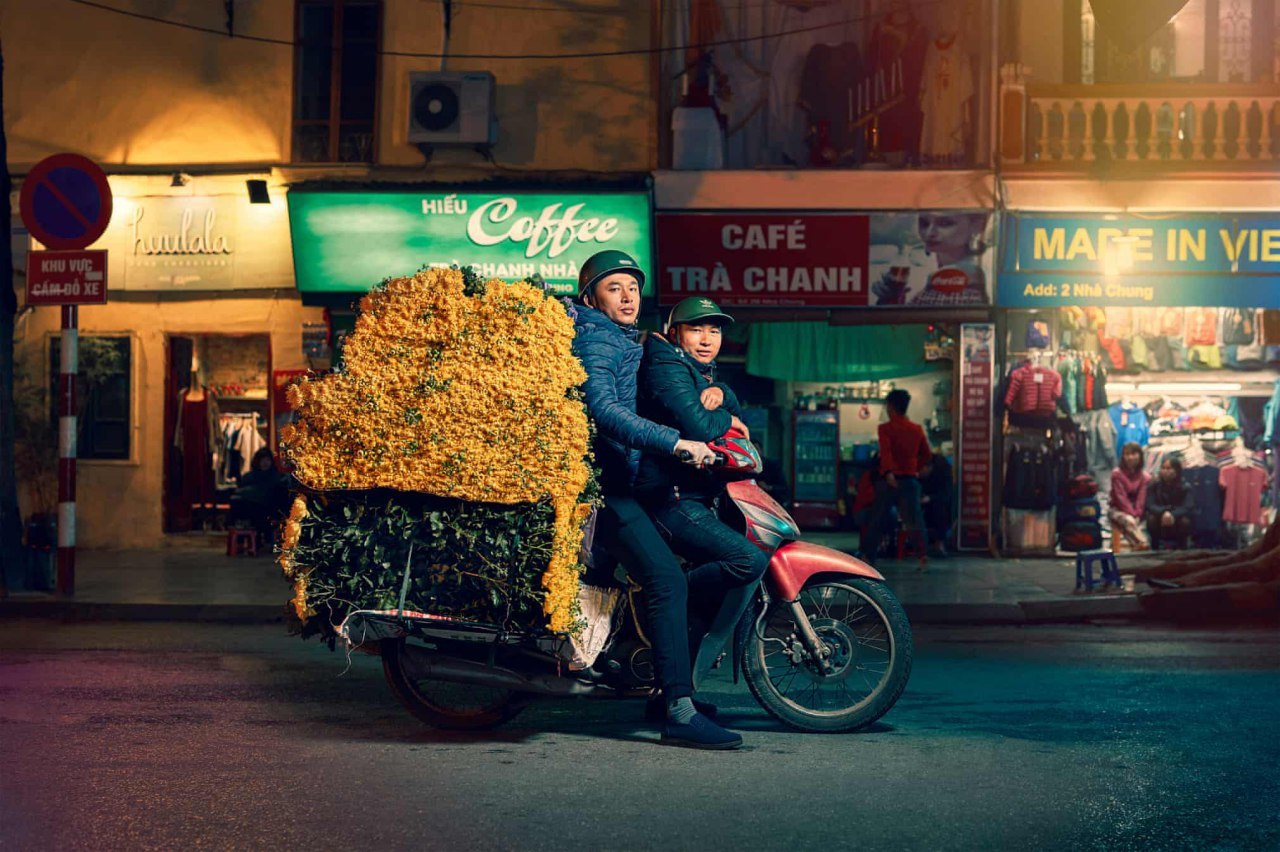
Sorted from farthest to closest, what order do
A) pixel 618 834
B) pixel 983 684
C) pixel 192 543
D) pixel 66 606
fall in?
pixel 192 543
pixel 66 606
pixel 983 684
pixel 618 834

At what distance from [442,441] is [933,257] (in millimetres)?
11720

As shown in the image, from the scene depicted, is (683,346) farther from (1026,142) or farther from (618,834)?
(1026,142)

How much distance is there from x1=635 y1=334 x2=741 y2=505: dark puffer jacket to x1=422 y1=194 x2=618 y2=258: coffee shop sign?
1087 centimetres

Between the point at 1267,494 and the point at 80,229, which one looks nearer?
the point at 80,229

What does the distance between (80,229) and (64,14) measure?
22.2 feet

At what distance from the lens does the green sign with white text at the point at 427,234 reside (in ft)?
55.7

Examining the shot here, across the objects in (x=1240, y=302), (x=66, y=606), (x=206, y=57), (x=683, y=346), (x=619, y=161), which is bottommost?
(x=66, y=606)

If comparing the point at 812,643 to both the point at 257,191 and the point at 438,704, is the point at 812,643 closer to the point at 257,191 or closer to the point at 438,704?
the point at 438,704

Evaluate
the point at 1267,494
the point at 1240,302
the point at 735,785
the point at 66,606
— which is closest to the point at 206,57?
the point at 66,606

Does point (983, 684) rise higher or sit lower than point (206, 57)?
lower

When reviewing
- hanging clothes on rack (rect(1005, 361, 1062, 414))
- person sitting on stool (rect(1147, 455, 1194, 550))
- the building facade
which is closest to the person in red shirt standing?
hanging clothes on rack (rect(1005, 361, 1062, 414))

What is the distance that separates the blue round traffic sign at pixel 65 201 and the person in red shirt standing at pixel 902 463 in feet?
24.5

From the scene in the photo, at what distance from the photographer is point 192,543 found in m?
17.5

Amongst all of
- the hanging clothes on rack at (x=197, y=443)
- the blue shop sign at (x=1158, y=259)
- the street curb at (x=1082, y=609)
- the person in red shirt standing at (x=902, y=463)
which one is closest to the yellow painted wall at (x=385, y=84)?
the hanging clothes on rack at (x=197, y=443)
